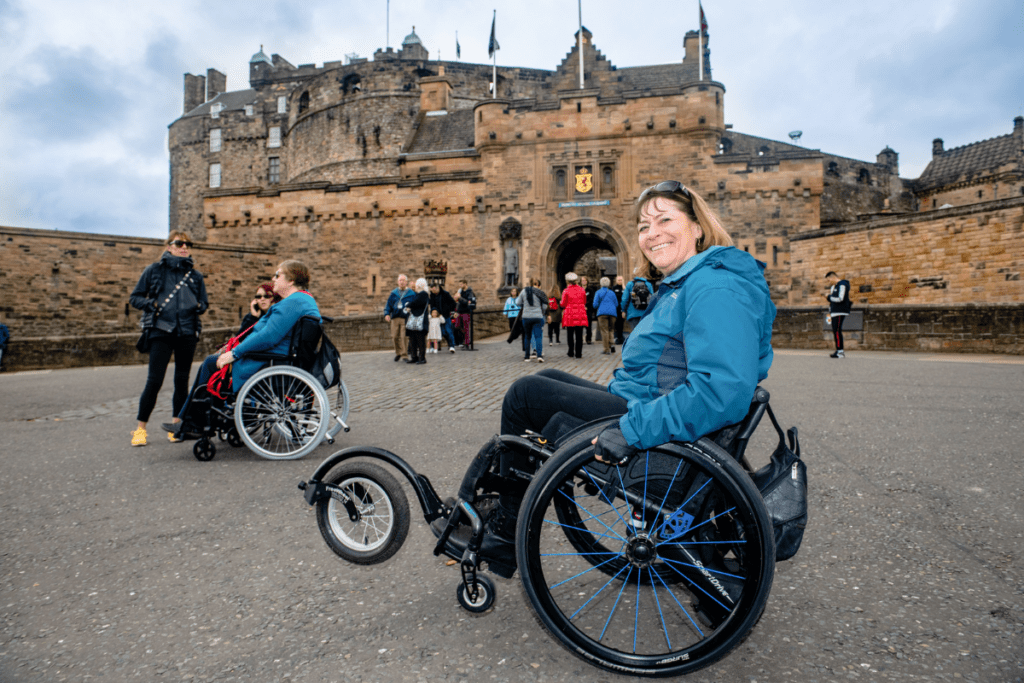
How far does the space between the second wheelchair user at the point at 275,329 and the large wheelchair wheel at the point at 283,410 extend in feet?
0.52

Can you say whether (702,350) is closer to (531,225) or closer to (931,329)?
(931,329)

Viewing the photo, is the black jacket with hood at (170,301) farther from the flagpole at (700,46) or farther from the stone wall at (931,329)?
the flagpole at (700,46)

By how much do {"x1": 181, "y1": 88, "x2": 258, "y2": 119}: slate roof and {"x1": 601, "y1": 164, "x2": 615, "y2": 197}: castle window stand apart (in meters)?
37.0

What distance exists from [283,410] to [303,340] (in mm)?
501

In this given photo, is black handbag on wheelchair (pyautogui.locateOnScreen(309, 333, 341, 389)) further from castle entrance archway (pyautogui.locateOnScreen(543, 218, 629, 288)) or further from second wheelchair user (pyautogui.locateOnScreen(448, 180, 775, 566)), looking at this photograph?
castle entrance archway (pyautogui.locateOnScreen(543, 218, 629, 288))

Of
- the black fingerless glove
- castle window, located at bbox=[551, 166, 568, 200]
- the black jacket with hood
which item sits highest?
castle window, located at bbox=[551, 166, 568, 200]

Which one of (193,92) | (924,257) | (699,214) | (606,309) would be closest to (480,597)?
(699,214)

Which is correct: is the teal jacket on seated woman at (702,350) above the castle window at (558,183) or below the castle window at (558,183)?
below

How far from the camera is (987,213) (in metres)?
17.2

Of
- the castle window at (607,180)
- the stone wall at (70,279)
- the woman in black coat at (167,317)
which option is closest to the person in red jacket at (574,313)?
the woman in black coat at (167,317)

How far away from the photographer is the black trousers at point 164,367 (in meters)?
4.89

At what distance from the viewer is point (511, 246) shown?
25562mm

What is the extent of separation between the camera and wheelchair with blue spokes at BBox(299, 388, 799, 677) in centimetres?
168

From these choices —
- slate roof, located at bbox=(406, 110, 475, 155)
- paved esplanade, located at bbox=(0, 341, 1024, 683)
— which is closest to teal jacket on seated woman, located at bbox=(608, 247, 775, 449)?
paved esplanade, located at bbox=(0, 341, 1024, 683)
